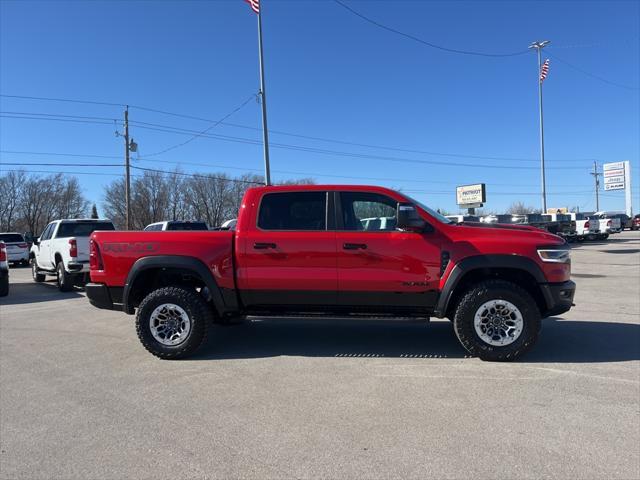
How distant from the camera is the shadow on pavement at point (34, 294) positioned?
35.2ft

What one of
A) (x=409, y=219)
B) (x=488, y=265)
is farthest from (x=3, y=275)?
(x=488, y=265)

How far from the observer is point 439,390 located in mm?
4363

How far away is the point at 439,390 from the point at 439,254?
154 cm

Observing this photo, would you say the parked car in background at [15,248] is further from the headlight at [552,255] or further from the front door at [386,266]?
the headlight at [552,255]

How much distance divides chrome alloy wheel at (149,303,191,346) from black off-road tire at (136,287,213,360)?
4 centimetres

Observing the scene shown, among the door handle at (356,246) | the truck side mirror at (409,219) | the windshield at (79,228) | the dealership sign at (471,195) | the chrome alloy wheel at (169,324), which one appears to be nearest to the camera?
the truck side mirror at (409,219)

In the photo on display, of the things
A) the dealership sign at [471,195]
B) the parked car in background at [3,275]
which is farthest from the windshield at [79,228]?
the dealership sign at [471,195]

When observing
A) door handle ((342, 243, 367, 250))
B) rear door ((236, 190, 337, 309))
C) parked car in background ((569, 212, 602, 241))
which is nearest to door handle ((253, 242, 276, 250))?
rear door ((236, 190, 337, 309))

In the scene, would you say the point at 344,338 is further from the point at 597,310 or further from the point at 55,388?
the point at 597,310

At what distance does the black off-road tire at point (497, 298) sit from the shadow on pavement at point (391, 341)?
0.92ft

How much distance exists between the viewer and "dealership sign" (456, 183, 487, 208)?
53844 mm

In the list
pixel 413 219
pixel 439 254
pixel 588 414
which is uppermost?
pixel 413 219

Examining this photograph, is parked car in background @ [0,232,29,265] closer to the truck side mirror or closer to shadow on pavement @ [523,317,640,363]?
the truck side mirror

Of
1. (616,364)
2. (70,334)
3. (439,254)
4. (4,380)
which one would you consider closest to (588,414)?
(616,364)
